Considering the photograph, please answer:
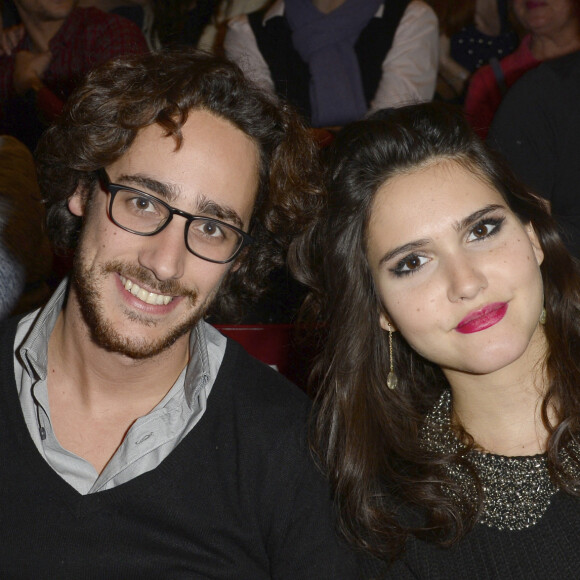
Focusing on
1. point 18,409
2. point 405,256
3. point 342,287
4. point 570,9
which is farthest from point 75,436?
point 570,9

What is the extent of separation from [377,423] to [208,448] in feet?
1.59

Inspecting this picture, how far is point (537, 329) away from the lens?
1896 mm

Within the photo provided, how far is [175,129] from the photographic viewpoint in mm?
1821

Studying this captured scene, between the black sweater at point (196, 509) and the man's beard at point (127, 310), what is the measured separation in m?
0.23

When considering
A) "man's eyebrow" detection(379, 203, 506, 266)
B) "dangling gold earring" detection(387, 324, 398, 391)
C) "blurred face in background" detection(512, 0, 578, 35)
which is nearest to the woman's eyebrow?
"man's eyebrow" detection(379, 203, 506, 266)

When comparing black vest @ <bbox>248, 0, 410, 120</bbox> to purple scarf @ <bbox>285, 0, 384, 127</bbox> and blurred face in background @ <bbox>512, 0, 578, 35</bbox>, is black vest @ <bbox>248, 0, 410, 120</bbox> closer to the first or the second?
purple scarf @ <bbox>285, 0, 384, 127</bbox>

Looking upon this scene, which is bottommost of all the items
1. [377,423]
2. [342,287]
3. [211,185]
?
[377,423]

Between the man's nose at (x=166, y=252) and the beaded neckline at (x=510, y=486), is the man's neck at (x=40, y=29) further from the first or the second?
the beaded neckline at (x=510, y=486)

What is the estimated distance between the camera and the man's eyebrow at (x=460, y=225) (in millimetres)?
1739

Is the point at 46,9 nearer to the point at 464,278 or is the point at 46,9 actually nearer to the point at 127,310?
the point at 127,310

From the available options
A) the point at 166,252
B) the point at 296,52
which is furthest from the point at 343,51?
the point at 166,252

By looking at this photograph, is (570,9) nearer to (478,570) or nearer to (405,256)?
(405,256)

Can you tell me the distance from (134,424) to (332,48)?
80.8 inches

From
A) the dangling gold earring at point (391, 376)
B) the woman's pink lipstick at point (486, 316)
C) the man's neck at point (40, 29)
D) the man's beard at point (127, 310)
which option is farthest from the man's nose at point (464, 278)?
the man's neck at point (40, 29)
